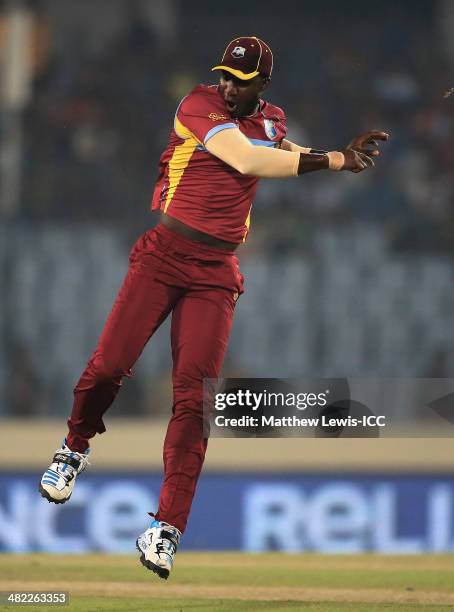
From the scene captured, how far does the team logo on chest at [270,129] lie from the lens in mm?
5512

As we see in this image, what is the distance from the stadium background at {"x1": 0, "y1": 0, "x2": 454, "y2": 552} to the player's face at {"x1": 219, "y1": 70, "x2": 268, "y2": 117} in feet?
9.78

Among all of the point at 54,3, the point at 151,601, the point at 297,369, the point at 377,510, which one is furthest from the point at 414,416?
the point at 54,3

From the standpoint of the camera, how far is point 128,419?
1011 centimetres

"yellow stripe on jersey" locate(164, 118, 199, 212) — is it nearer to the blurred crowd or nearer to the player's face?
the player's face

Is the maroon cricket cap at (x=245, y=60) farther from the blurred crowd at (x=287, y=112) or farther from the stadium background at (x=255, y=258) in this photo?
the blurred crowd at (x=287, y=112)

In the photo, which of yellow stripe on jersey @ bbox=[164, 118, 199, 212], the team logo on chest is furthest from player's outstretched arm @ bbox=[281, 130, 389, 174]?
yellow stripe on jersey @ bbox=[164, 118, 199, 212]

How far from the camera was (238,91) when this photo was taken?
17.5 feet

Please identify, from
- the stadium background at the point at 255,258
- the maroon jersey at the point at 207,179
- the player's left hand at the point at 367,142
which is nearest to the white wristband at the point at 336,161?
the player's left hand at the point at 367,142

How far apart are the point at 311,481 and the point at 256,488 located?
0.39 metres

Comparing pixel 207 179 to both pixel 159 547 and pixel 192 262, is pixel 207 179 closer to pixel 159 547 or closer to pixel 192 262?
pixel 192 262

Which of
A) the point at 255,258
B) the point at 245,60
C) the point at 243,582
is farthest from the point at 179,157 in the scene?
the point at 255,258

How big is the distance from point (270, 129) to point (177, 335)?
966mm

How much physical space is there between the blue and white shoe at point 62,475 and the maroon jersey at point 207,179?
1.14 meters

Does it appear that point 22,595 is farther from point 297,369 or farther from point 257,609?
point 297,369
